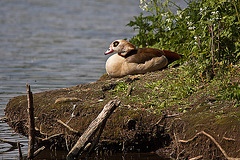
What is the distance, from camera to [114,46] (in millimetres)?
9562

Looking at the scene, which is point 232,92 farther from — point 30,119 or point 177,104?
point 30,119

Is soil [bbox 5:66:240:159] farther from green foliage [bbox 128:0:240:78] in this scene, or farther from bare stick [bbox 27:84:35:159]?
bare stick [bbox 27:84:35:159]

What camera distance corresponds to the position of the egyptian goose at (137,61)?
9.07 metres

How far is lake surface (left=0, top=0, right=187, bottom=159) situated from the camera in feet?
43.1

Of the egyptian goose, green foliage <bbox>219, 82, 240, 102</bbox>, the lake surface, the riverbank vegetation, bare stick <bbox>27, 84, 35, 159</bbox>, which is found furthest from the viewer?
the lake surface

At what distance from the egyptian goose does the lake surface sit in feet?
7.72

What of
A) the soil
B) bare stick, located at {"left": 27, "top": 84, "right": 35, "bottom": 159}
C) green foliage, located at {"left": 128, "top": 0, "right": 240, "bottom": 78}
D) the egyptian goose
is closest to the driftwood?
the soil

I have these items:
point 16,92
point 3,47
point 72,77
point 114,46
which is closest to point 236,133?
point 114,46

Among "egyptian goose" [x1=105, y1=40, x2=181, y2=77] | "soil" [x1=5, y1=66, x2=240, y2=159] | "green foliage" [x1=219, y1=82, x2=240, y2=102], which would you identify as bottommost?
"soil" [x1=5, y1=66, x2=240, y2=159]

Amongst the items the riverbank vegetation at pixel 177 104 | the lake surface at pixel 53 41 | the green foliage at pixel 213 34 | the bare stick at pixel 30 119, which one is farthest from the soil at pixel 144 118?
the lake surface at pixel 53 41

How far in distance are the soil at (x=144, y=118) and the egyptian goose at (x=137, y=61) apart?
395mm

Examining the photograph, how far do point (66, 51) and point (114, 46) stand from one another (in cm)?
883

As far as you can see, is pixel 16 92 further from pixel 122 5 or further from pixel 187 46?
pixel 122 5

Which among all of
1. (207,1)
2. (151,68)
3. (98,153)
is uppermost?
(207,1)
